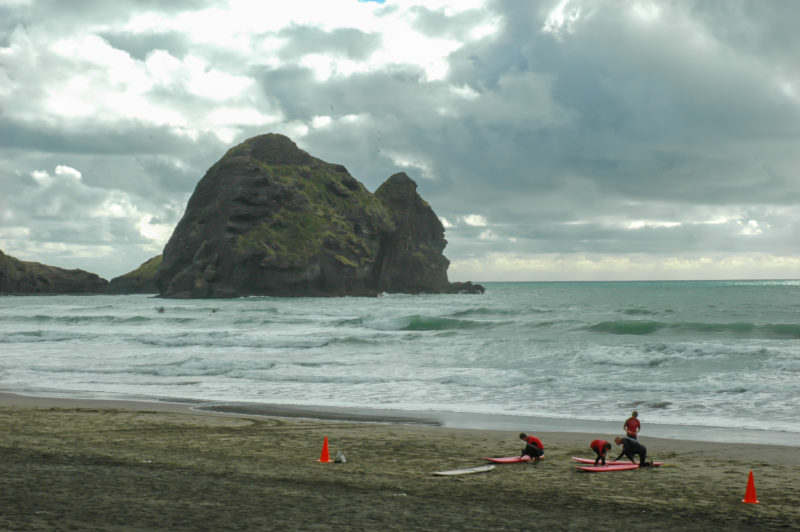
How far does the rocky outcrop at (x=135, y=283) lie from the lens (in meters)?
176

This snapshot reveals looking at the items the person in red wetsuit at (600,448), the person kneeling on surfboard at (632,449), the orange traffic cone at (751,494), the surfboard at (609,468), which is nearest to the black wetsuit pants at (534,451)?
the surfboard at (609,468)

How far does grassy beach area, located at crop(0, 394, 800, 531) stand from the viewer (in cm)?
736

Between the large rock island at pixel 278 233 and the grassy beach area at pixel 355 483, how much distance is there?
4155 inches

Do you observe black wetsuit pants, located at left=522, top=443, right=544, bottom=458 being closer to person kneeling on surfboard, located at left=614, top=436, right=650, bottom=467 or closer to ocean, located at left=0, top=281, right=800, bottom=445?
person kneeling on surfboard, located at left=614, top=436, right=650, bottom=467

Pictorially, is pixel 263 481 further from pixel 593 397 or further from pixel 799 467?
pixel 593 397

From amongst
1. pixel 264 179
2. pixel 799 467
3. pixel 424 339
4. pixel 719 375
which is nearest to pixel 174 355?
pixel 424 339

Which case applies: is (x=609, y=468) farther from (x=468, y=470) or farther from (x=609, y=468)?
(x=468, y=470)

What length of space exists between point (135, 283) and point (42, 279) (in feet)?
77.5

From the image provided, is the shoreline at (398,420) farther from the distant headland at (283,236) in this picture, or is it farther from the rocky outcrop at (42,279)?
the rocky outcrop at (42,279)

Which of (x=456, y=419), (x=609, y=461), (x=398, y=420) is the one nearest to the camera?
(x=609, y=461)

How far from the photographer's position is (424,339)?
3984 centimetres

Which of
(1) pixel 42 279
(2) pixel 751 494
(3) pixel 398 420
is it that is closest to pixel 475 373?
(3) pixel 398 420

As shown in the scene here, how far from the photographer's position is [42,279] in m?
177

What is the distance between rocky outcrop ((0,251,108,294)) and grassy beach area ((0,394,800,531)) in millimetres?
171998
